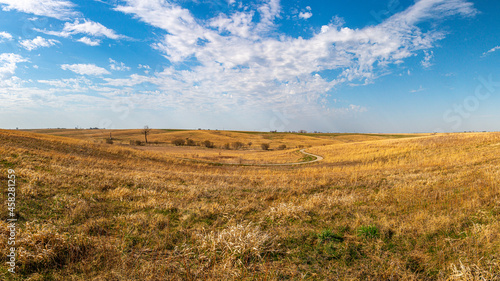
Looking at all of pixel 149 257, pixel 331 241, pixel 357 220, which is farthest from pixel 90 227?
pixel 357 220

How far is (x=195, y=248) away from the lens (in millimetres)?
4629

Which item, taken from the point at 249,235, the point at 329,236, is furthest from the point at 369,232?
the point at 249,235

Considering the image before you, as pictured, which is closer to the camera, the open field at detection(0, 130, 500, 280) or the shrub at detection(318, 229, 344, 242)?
the open field at detection(0, 130, 500, 280)

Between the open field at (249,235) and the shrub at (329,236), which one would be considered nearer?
the open field at (249,235)

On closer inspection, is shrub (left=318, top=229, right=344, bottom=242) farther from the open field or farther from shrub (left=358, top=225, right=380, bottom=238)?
shrub (left=358, top=225, right=380, bottom=238)

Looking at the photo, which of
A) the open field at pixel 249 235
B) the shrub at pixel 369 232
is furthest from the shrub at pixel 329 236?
the shrub at pixel 369 232

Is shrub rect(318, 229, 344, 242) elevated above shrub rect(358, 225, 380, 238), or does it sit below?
below

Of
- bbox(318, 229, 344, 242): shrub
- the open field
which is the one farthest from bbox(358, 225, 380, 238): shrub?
bbox(318, 229, 344, 242): shrub

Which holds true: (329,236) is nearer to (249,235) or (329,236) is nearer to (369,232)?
(369,232)

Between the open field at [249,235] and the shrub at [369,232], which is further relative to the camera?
the shrub at [369,232]

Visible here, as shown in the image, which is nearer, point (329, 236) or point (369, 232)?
point (329, 236)

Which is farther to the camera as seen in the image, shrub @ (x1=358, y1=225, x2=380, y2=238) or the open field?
shrub @ (x1=358, y1=225, x2=380, y2=238)

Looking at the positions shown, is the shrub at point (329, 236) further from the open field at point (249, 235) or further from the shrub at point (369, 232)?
the shrub at point (369, 232)

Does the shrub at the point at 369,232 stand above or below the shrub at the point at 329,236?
above
